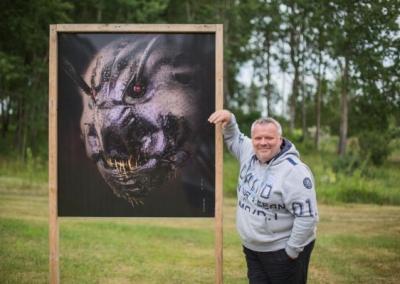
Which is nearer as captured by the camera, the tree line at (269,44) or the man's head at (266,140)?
the man's head at (266,140)

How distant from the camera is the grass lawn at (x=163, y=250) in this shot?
23.7ft

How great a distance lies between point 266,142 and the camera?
12.9 feet

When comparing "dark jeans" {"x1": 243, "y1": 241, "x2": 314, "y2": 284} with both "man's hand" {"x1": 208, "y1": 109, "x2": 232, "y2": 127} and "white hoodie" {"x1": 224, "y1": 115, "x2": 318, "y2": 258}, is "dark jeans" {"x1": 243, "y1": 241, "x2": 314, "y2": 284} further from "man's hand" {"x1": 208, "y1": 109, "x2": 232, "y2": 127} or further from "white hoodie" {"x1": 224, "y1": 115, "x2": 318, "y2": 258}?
"man's hand" {"x1": 208, "y1": 109, "x2": 232, "y2": 127}

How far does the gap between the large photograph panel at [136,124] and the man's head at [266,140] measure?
1131mm

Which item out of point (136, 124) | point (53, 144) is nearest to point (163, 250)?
point (136, 124)

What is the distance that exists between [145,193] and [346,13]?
48.3ft

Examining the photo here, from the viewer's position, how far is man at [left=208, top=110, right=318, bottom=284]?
3.79 metres

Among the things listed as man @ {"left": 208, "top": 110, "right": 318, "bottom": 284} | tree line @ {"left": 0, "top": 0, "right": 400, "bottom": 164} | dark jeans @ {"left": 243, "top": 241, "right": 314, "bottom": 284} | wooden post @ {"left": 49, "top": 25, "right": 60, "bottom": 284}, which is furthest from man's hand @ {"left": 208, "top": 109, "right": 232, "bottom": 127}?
tree line @ {"left": 0, "top": 0, "right": 400, "bottom": 164}

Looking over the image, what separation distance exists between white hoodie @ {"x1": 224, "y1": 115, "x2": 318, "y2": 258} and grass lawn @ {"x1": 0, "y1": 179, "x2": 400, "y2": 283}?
4.97ft

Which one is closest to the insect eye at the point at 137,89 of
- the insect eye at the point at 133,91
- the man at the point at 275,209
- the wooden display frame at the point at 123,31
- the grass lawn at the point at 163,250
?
the insect eye at the point at 133,91

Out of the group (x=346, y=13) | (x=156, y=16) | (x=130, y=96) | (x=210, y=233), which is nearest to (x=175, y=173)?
(x=130, y=96)

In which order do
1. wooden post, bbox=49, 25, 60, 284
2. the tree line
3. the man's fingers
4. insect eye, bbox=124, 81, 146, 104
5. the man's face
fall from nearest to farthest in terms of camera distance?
1. the man's face
2. the man's fingers
3. wooden post, bbox=49, 25, 60, 284
4. insect eye, bbox=124, 81, 146, 104
5. the tree line

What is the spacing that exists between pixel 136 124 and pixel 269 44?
3600 cm

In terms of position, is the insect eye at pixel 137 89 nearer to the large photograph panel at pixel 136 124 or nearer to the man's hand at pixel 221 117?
the large photograph panel at pixel 136 124
